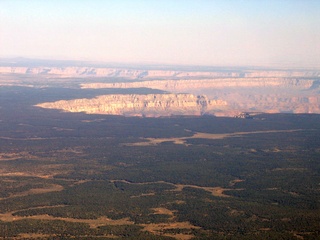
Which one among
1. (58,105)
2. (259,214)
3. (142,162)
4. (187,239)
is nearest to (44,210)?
(187,239)

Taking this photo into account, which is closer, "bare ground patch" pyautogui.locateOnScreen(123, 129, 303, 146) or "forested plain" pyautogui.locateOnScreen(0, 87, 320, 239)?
"forested plain" pyautogui.locateOnScreen(0, 87, 320, 239)

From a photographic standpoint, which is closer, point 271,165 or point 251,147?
point 271,165

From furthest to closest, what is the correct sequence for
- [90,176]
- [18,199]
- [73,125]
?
[73,125], [90,176], [18,199]

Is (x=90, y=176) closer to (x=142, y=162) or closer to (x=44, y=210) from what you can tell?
(x=142, y=162)

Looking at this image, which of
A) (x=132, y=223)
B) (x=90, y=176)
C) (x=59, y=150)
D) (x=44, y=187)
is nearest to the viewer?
(x=132, y=223)

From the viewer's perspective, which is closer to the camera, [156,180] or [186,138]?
[156,180]

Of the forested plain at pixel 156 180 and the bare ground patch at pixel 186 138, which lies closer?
the forested plain at pixel 156 180
